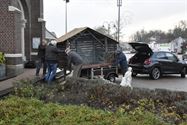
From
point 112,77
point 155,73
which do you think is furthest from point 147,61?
point 112,77

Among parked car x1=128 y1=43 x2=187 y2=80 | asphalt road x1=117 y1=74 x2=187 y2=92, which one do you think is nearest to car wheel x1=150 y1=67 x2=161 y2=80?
parked car x1=128 y1=43 x2=187 y2=80

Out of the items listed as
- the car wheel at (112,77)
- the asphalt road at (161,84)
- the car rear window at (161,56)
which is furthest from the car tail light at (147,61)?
the car wheel at (112,77)

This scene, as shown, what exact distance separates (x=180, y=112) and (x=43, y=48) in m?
11.7

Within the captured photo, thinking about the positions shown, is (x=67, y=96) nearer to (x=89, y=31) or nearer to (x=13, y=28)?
(x=13, y=28)

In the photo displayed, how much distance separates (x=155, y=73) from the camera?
22062 mm

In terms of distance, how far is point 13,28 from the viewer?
17.0 m

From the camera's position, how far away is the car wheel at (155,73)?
71.7 feet

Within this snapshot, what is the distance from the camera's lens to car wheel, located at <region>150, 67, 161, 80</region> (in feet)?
71.7

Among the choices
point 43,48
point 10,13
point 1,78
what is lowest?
point 1,78

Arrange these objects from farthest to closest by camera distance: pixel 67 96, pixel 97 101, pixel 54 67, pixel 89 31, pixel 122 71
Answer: pixel 89 31 < pixel 122 71 < pixel 54 67 < pixel 67 96 < pixel 97 101

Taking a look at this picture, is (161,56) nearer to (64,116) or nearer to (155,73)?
(155,73)

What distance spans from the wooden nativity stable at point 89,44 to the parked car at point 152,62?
5.30 ft

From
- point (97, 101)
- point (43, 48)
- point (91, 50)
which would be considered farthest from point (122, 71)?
point (97, 101)

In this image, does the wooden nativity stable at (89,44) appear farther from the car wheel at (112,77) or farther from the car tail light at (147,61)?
the car tail light at (147,61)
